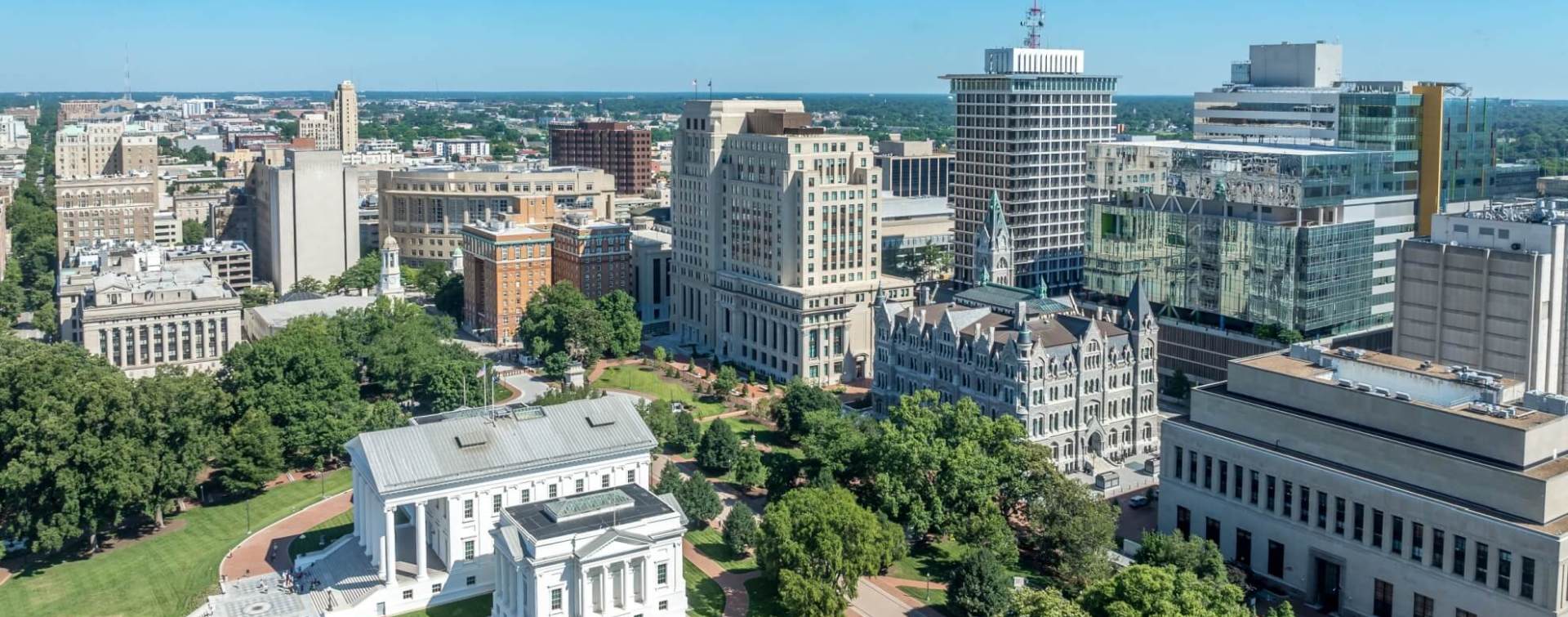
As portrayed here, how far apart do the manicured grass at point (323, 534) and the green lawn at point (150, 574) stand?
5.76 metres

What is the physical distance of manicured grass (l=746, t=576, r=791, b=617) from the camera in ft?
346

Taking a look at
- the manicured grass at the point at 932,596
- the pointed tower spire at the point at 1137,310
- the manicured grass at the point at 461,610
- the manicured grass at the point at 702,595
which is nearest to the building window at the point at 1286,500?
the manicured grass at the point at 932,596

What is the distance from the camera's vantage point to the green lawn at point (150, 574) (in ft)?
357

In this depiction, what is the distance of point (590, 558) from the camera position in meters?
97.1

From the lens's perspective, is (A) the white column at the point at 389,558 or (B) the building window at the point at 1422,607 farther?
(A) the white column at the point at 389,558

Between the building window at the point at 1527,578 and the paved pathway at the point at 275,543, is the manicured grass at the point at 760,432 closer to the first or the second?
the paved pathway at the point at 275,543

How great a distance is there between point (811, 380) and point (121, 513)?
277 ft

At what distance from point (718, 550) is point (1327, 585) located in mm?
49458

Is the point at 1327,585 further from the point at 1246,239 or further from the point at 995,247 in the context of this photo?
the point at 995,247

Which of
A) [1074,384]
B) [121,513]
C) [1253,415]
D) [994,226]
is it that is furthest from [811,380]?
[121,513]

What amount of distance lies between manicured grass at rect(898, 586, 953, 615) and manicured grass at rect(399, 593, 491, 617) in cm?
3314

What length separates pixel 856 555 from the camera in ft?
341

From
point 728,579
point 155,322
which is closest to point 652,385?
point 155,322

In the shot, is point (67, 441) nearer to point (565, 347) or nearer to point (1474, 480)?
point (565, 347)
